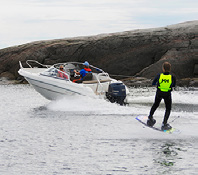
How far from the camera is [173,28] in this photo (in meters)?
64.2

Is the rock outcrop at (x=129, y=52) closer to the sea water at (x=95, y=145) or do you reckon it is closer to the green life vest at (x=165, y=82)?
the sea water at (x=95, y=145)

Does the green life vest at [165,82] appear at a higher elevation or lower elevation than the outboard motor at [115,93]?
higher

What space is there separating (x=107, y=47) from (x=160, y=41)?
7891 millimetres

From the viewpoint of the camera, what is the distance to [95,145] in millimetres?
12844

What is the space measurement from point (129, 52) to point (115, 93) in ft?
138

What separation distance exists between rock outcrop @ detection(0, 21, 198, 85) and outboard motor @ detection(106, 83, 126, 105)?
34.4m

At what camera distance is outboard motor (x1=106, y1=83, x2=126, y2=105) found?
2114cm

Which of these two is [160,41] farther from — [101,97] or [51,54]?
[101,97]

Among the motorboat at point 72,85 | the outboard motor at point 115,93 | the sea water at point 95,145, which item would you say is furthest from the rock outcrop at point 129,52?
the sea water at point 95,145

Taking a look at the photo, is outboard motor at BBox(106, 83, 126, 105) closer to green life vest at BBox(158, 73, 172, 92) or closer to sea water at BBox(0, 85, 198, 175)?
sea water at BBox(0, 85, 198, 175)

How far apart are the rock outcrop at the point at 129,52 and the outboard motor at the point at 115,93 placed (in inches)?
1356

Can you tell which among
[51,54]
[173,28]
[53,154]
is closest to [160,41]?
[173,28]

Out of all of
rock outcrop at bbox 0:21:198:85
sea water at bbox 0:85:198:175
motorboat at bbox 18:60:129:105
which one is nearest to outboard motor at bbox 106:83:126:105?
motorboat at bbox 18:60:129:105

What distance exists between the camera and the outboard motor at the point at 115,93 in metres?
21.1
